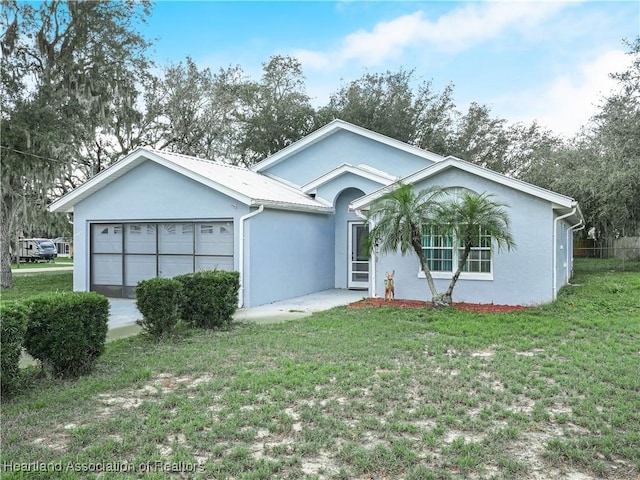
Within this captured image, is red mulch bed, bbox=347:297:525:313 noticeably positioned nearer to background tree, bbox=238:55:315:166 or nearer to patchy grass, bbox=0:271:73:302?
patchy grass, bbox=0:271:73:302

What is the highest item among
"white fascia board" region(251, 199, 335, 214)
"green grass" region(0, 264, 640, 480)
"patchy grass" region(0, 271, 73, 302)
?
"white fascia board" region(251, 199, 335, 214)

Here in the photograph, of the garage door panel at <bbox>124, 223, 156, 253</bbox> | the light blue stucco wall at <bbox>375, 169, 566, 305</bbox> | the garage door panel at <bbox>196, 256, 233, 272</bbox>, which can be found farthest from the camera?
the garage door panel at <bbox>124, 223, 156, 253</bbox>

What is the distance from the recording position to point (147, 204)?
13961mm

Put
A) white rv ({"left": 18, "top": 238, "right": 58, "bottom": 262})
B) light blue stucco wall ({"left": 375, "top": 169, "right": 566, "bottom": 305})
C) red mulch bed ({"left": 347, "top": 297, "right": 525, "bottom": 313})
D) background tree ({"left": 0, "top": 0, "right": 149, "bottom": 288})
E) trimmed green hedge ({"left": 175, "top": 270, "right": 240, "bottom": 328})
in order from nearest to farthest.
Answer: trimmed green hedge ({"left": 175, "top": 270, "right": 240, "bottom": 328}) < red mulch bed ({"left": 347, "top": 297, "right": 525, "bottom": 313}) < light blue stucco wall ({"left": 375, "top": 169, "right": 566, "bottom": 305}) < background tree ({"left": 0, "top": 0, "right": 149, "bottom": 288}) < white rv ({"left": 18, "top": 238, "right": 58, "bottom": 262})

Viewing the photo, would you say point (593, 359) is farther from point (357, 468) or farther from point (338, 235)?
point (338, 235)

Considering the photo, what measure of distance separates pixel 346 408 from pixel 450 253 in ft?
27.1

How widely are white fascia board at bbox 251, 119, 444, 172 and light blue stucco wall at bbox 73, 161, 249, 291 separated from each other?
5494 mm

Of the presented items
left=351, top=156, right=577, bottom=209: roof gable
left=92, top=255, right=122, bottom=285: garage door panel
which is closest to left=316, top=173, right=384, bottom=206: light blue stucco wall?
left=351, top=156, right=577, bottom=209: roof gable

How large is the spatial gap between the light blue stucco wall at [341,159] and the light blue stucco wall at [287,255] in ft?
9.01

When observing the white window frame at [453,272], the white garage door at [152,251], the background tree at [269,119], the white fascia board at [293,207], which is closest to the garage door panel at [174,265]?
the white garage door at [152,251]

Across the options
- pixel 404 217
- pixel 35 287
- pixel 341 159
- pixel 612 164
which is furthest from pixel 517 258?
pixel 35 287

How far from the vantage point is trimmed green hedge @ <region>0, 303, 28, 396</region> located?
208 inches

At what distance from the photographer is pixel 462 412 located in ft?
16.4

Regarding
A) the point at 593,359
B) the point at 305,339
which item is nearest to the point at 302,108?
the point at 305,339
